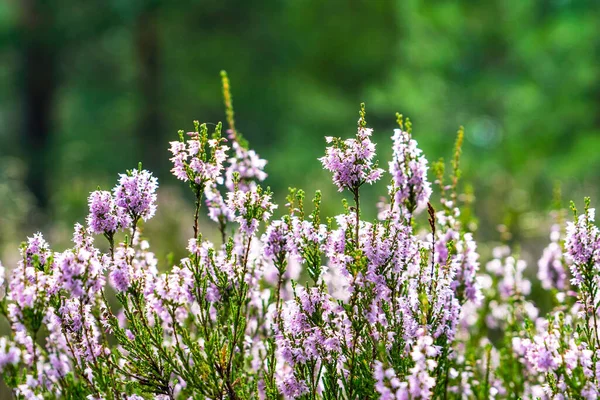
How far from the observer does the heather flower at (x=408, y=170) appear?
265 centimetres

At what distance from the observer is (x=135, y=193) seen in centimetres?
276

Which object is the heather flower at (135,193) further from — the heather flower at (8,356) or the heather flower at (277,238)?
the heather flower at (8,356)

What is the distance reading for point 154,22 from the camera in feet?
79.2

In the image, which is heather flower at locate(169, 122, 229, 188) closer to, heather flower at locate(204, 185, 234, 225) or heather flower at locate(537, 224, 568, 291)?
heather flower at locate(204, 185, 234, 225)

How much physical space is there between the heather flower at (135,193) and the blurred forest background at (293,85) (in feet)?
37.1

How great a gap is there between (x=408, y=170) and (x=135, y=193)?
106 centimetres

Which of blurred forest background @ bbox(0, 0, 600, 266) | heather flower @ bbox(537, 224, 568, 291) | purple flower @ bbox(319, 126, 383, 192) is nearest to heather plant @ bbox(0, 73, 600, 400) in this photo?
purple flower @ bbox(319, 126, 383, 192)

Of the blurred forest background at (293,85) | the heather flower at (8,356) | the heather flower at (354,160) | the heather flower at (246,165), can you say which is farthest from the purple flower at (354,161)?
the blurred forest background at (293,85)

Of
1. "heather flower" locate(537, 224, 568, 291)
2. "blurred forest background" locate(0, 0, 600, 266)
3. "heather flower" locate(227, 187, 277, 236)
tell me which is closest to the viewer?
"heather flower" locate(227, 187, 277, 236)

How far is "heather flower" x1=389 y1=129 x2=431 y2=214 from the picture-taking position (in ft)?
8.69

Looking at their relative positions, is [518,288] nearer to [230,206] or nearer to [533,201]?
[230,206]

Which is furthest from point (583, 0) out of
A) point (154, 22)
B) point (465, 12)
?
point (154, 22)

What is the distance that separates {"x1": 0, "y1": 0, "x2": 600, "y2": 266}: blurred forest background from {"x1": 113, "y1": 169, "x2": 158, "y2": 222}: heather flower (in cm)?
1130

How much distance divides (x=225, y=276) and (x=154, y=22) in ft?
74.3
